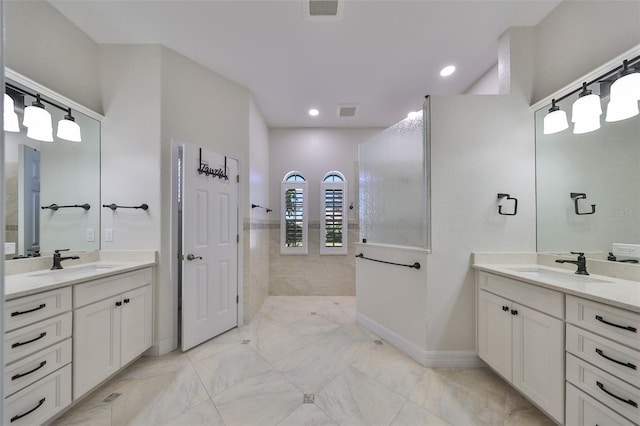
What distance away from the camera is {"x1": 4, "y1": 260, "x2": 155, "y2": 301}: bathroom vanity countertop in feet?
4.06

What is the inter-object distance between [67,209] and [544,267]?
13.2 ft

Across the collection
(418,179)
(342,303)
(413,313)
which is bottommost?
(342,303)

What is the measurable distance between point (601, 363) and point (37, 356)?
2925 millimetres

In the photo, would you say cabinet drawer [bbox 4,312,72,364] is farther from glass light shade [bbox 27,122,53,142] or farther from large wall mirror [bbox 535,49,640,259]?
large wall mirror [bbox 535,49,640,259]

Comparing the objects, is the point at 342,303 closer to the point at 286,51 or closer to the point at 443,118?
the point at 443,118

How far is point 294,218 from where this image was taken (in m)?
3.93

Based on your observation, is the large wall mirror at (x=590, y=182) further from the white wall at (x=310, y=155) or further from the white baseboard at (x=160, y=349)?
the white baseboard at (x=160, y=349)

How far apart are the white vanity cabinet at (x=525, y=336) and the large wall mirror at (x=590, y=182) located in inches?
26.1

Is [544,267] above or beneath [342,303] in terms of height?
above

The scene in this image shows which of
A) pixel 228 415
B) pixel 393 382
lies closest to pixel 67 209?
pixel 228 415

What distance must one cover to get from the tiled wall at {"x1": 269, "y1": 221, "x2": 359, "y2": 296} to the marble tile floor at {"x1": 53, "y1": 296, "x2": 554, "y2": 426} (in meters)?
1.50

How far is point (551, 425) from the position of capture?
138 centimetres

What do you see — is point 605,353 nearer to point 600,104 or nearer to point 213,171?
point 600,104

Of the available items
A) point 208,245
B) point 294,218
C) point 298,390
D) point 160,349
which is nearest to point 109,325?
point 160,349
